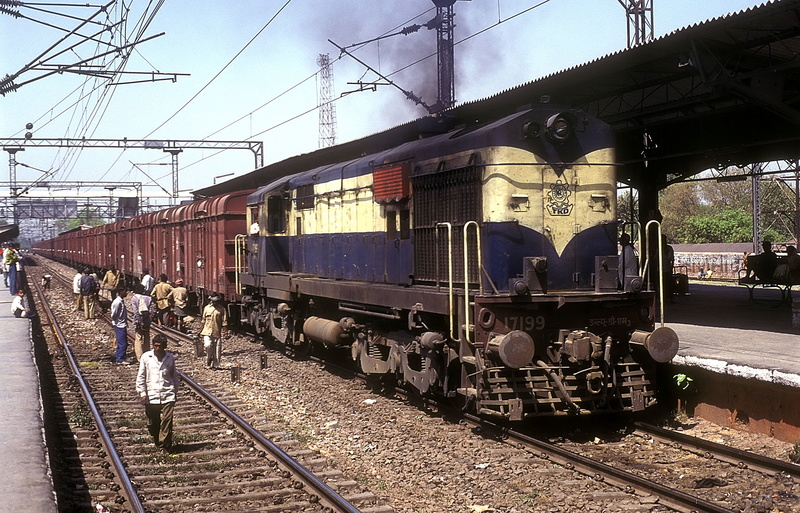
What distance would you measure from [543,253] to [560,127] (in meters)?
1.49

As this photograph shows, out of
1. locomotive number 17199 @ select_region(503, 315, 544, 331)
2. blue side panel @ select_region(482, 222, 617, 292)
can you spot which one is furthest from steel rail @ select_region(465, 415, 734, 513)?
blue side panel @ select_region(482, 222, 617, 292)

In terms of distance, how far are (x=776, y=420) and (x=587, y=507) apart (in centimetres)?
354

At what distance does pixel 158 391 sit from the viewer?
29.9 ft

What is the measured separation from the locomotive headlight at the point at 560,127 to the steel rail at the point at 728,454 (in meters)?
3.54

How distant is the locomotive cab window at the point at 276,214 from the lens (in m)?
16.1

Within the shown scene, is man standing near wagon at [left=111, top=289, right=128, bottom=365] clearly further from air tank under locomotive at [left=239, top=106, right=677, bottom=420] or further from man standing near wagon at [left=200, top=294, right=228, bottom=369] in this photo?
air tank under locomotive at [left=239, top=106, right=677, bottom=420]

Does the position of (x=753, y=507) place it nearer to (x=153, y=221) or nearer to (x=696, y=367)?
(x=696, y=367)

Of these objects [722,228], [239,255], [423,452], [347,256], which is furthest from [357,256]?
[722,228]

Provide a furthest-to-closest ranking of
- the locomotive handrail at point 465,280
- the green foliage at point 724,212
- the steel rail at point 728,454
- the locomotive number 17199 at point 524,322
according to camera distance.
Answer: the green foliage at point 724,212 → the locomotive number 17199 at point 524,322 → the locomotive handrail at point 465,280 → the steel rail at point 728,454

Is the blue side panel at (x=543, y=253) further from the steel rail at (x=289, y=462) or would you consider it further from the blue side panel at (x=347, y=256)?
the steel rail at (x=289, y=462)

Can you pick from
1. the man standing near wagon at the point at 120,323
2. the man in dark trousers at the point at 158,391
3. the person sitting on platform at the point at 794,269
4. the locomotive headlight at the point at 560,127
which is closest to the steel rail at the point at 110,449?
the man in dark trousers at the point at 158,391

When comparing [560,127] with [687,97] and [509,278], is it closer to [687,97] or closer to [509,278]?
[509,278]

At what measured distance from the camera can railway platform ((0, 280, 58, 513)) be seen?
20.7ft

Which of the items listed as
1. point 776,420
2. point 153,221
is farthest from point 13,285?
point 776,420
